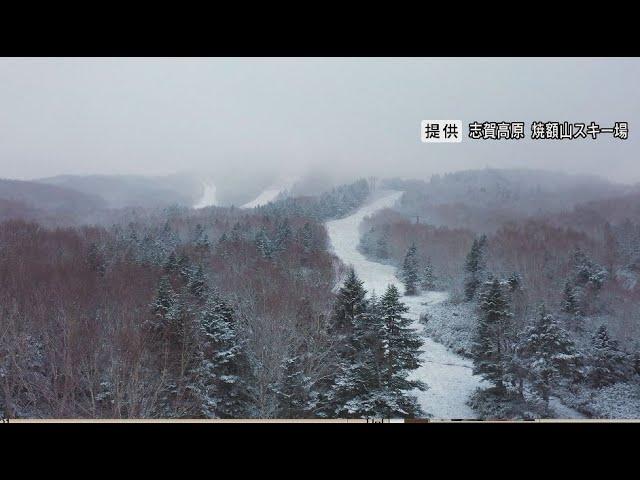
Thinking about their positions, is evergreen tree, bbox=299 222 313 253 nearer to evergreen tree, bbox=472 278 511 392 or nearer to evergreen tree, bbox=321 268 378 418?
evergreen tree, bbox=321 268 378 418

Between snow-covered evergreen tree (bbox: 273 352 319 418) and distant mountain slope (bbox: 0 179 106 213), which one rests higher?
distant mountain slope (bbox: 0 179 106 213)

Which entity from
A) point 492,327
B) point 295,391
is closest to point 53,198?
point 295,391

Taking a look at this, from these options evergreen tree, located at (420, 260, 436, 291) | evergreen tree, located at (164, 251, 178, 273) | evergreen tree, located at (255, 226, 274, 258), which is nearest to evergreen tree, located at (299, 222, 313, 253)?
evergreen tree, located at (255, 226, 274, 258)

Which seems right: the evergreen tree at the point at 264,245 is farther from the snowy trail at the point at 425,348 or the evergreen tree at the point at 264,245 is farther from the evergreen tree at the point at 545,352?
the evergreen tree at the point at 545,352

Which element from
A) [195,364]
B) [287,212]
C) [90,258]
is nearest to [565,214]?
[287,212]

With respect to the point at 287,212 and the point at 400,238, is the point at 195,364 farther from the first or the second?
the point at 400,238

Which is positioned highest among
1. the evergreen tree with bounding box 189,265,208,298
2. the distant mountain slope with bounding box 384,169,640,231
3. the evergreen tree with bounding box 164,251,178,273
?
the distant mountain slope with bounding box 384,169,640,231

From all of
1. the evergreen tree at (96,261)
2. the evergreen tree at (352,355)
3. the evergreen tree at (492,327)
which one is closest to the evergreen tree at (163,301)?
the evergreen tree at (96,261)
